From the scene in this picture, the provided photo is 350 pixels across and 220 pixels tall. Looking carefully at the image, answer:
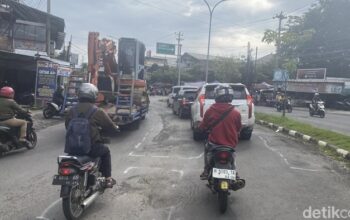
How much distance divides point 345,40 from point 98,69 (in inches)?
1830

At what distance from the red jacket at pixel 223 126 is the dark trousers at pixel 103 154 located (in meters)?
1.56

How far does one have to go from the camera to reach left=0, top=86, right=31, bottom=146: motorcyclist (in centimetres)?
966

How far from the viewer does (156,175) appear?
7961 millimetres

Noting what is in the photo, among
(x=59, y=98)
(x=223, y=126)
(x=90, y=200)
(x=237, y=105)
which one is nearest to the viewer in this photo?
(x=90, y=200)

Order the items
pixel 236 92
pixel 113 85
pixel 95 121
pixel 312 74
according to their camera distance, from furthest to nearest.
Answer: pixel 312 74
pixel 113 85
pixel 236 92
pixel 95 121

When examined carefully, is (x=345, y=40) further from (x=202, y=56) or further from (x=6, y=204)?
(x=6, y=204)

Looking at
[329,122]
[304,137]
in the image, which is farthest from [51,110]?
[329,122]

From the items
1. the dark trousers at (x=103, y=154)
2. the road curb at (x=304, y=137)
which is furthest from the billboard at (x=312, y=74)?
the dark trousers at (x=103, y=154)

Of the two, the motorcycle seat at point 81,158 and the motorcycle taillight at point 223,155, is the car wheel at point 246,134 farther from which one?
the motorcycle seat at point 81,158

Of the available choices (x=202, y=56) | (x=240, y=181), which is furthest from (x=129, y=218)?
(x=202, y=56)

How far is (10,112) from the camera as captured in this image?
9.77 metres

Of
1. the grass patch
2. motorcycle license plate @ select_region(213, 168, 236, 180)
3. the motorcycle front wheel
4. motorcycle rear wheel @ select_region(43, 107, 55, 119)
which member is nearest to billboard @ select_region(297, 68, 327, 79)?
the grass patch

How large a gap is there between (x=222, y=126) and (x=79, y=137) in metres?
2.15

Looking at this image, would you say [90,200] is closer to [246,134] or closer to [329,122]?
[246,134]
